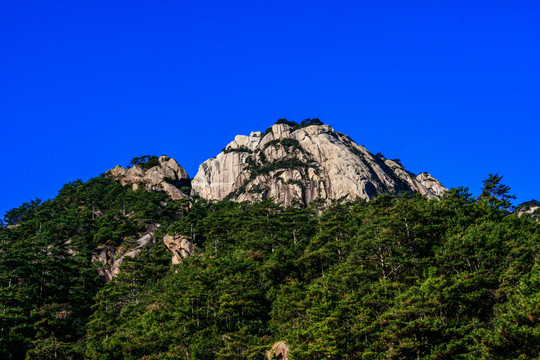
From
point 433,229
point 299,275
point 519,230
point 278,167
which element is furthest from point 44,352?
point 278,167

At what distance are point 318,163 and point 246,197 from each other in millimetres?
16841

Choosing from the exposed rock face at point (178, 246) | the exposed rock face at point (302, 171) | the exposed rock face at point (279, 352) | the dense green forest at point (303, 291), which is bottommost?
the exposed rock face at point (279, 352)

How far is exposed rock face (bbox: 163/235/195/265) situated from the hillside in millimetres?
249

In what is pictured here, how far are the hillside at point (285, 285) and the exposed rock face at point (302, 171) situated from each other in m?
19.1

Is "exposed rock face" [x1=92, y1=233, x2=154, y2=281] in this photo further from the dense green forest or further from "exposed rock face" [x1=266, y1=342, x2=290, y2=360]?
"exposed rock face" [x1=266, y1=342, x2=290, y2=360]

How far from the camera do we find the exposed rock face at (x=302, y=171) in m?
88.0

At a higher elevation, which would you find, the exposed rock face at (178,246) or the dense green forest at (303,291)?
the exposed rock face at (178,246)

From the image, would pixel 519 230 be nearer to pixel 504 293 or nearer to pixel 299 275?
pixel 504 293

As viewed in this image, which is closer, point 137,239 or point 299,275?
point 299,275

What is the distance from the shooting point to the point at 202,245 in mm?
62750

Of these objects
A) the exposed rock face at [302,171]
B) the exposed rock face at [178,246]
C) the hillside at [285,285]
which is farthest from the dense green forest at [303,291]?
the exposed rock face at [302,171]

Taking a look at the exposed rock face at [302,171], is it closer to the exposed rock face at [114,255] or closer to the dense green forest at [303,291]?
the dense green forest at [303,291]

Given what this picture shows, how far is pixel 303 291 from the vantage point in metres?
35.9

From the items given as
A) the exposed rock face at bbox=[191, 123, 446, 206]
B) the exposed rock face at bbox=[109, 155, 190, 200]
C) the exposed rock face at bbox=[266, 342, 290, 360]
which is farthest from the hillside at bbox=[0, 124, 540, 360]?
the exposed rock face at bbox=[109, 155, 190, 200]
